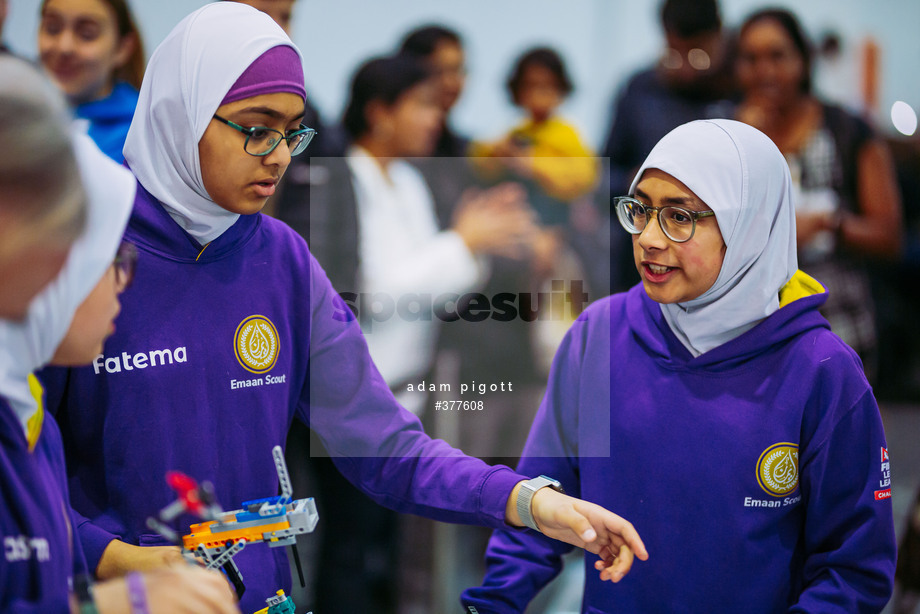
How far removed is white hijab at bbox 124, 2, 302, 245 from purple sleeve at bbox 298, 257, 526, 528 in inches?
12.8

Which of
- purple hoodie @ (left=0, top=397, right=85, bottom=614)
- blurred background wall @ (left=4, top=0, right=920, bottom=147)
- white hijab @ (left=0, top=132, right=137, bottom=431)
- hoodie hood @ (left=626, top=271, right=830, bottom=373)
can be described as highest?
blurred background wall @ (left=4, top=0, right=920, bottom=147)

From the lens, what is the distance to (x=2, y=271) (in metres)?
1.11

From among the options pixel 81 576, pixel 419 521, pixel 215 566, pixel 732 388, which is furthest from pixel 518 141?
pixel 81 576

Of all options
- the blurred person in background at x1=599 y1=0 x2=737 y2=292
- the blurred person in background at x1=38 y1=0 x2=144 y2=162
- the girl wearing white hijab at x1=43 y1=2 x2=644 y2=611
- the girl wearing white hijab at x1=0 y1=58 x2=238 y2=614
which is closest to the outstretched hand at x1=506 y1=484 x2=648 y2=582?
the girl wearing white hijab at x1=43 y1=2 x2=644 y2=611

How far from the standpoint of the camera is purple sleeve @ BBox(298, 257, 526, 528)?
1.90 meters

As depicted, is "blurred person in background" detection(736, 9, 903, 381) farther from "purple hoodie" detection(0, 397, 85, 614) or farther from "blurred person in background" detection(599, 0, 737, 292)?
"purple hoodie" detection(0, 397, 85, 614)

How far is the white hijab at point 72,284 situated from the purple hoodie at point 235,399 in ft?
1.29

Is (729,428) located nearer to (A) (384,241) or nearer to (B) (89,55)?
(A) (384,241)

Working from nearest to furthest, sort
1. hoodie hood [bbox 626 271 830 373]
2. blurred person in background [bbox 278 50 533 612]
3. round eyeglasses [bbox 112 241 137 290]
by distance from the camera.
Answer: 1. round eyeglasses [bbox 112 241 137 290]
2. hoodie hood [bbox 626 271 830 373]
3. blurred person in background [bbox 278 50 533 612]

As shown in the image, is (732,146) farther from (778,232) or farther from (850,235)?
(850,235)

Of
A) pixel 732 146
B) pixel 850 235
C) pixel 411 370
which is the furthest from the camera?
pixel 850 235

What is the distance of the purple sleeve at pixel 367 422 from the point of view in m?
1.90

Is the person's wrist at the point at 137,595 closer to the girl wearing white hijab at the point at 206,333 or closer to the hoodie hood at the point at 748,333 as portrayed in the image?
the girl wearing white hijab at the point at 206,333

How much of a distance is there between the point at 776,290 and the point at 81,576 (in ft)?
4.65
